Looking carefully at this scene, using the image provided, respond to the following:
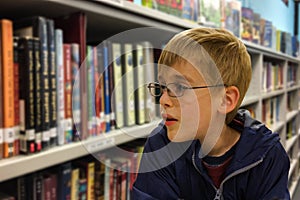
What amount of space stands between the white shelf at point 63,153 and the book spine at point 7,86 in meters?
0.04

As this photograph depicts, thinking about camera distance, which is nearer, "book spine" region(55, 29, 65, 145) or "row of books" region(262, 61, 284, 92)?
"book spine" region(55, 29, 65, 145)

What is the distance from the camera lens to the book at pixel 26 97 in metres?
0.62

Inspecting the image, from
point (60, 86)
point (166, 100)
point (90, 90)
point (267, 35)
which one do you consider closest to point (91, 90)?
point (90, 90)

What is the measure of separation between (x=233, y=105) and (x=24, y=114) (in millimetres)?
426

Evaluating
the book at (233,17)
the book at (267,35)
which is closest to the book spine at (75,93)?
the book at (233,17)

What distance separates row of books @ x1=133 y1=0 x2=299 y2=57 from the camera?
4.10ft

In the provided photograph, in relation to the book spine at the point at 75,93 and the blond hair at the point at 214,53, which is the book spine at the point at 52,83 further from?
the blond hair at the point at 214,53

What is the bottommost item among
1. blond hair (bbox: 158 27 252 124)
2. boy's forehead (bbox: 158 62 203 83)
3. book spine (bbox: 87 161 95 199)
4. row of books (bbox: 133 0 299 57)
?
book spine (bbox: 87 161 95 199)

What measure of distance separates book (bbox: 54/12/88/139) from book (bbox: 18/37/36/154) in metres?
0.14

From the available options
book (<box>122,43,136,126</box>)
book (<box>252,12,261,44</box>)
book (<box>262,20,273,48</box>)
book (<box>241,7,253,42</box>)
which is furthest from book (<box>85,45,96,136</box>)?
book (<box>262,20,273,48</box>)

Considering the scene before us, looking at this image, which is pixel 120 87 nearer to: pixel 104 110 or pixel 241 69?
pixel 104 110

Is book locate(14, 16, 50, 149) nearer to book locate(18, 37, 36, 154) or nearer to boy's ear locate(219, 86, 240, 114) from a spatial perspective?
book locate(18, 37, 36, 154)

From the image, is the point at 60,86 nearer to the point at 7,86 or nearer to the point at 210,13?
the point at 7,86

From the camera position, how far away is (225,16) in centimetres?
180
